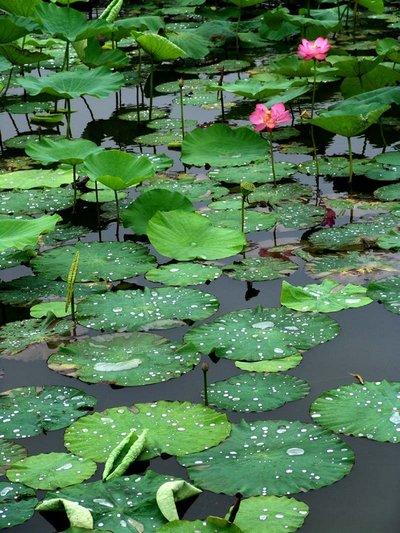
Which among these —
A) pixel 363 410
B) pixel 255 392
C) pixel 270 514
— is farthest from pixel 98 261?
pixel 270 514

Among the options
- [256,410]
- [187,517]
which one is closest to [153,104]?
[256,410]

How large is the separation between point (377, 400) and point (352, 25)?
4.95 meters

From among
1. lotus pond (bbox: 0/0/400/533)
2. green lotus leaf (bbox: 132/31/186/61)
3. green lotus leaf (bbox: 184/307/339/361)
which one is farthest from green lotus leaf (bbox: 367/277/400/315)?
green lotus leaf (bbox: 132/31/186/61)

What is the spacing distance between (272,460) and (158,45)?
10.2 feet

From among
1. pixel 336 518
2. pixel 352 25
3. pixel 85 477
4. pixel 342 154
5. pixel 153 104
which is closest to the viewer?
pixel 336 518

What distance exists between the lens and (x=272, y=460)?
6.59ft

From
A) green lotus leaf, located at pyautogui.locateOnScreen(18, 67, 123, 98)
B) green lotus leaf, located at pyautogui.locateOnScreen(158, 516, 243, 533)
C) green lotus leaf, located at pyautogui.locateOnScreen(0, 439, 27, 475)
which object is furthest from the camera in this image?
green lotus leaf, located at pyautogui.locateOnScreen(18, 67, 123, 98)

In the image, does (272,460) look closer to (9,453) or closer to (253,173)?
(9,453)

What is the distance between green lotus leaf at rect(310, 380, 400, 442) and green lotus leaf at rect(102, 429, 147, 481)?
412 millimetres

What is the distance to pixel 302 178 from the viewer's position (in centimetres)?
381

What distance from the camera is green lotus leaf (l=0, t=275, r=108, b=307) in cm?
288

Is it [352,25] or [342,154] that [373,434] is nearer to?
[342,154]

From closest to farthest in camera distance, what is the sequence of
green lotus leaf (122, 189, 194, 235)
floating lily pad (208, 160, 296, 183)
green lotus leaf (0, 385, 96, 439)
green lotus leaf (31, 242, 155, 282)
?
green lotus leaf (0, 385, 96, 439)
green lotus leaf (31, 242, 155, 282)
green lotus leaf (122, 189, 194, 235)
floating lily pad (208, 160, 296, 183)

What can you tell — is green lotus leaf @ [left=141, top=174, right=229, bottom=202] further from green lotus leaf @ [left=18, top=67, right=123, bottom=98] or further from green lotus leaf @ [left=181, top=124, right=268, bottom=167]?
green lotus leaf @ [left=18, top=67, right=123, bottom=98]
